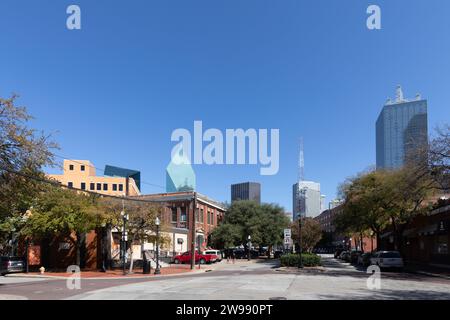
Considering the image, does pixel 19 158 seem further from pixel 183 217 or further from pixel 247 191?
pixel 247 191

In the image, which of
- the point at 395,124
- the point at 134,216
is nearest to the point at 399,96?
the point at 395,124

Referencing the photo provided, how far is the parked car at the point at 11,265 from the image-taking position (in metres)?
34.4

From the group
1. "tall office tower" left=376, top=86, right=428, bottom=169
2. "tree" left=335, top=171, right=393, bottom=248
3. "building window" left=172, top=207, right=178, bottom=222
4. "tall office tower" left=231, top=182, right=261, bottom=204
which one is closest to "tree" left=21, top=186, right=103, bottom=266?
"tree" left=335, top=171, right=393, bottom=248

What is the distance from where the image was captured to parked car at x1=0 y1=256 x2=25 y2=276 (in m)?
34.4

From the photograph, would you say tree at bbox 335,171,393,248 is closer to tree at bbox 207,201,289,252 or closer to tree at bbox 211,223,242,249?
tree at bbox 207,201,289,252

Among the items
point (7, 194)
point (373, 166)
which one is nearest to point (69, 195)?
point (7, 194)

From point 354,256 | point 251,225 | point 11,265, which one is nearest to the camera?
point 11,265

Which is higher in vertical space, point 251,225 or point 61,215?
point 61,215

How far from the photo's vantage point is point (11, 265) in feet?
115

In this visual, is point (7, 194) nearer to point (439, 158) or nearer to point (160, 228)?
point (160, 228)

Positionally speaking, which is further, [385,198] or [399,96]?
[399,96]

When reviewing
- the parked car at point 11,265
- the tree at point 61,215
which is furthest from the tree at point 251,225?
the parked car at point 11,265

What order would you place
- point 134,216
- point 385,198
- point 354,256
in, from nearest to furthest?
point 134,216 < point 385,198 < point 354,256

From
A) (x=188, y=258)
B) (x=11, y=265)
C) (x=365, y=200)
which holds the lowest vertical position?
(x=188, y=258)
